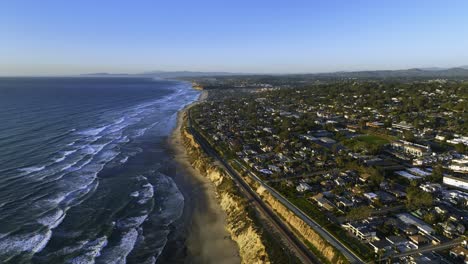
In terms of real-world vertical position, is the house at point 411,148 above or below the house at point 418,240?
below

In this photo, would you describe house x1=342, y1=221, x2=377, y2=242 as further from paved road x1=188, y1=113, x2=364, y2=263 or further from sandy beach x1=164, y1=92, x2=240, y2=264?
sandy beach x1=164, y1=92, x2=240, y2=264

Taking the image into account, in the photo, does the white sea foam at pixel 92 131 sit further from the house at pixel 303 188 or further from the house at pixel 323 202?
Answer: the house at pixel 323 202

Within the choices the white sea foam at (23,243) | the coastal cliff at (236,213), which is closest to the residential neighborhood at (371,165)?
the coastal cliff at (236,213)

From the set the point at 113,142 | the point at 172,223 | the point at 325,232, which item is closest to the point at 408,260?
the point at 325,232

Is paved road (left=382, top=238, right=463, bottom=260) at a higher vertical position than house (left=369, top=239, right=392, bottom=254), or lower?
lower

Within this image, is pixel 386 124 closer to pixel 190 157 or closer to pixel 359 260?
pixel 190 157

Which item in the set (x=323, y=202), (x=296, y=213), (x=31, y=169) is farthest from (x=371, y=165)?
(x=31, y=169)

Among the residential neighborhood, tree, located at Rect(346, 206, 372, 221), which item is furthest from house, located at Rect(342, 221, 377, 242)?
tree, located at Rect(346, 206, 372, 221)
